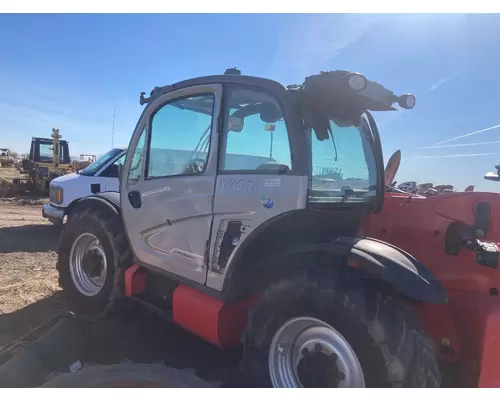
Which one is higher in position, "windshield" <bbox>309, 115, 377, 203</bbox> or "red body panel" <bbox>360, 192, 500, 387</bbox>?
"windshield" <bbox>309, 115, 377, 203</bbox>

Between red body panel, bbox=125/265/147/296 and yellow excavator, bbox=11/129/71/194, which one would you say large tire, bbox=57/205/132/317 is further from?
yellow excavator, bbox=11/129/71/194

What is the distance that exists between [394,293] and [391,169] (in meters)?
1.47

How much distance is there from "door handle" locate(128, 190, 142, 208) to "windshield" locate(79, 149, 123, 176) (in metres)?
5.62

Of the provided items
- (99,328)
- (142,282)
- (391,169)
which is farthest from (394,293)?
(99,328)

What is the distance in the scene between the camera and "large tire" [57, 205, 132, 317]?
383 cm

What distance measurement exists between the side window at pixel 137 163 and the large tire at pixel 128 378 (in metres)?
1.68

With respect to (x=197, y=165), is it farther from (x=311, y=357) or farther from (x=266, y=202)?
(x=311, y=357)

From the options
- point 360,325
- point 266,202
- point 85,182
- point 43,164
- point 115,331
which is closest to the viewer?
point 360,325

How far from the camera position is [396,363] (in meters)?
1.96

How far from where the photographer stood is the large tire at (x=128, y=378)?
234 centimetres

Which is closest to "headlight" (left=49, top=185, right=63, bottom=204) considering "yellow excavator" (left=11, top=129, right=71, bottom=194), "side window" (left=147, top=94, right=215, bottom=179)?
"side window" (left=147, top=94, right=215, bottom=179)

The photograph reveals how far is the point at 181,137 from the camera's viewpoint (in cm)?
331

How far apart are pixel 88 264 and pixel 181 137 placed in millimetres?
1893

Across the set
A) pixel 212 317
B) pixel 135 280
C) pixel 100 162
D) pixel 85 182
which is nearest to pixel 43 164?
pixel 100 162
